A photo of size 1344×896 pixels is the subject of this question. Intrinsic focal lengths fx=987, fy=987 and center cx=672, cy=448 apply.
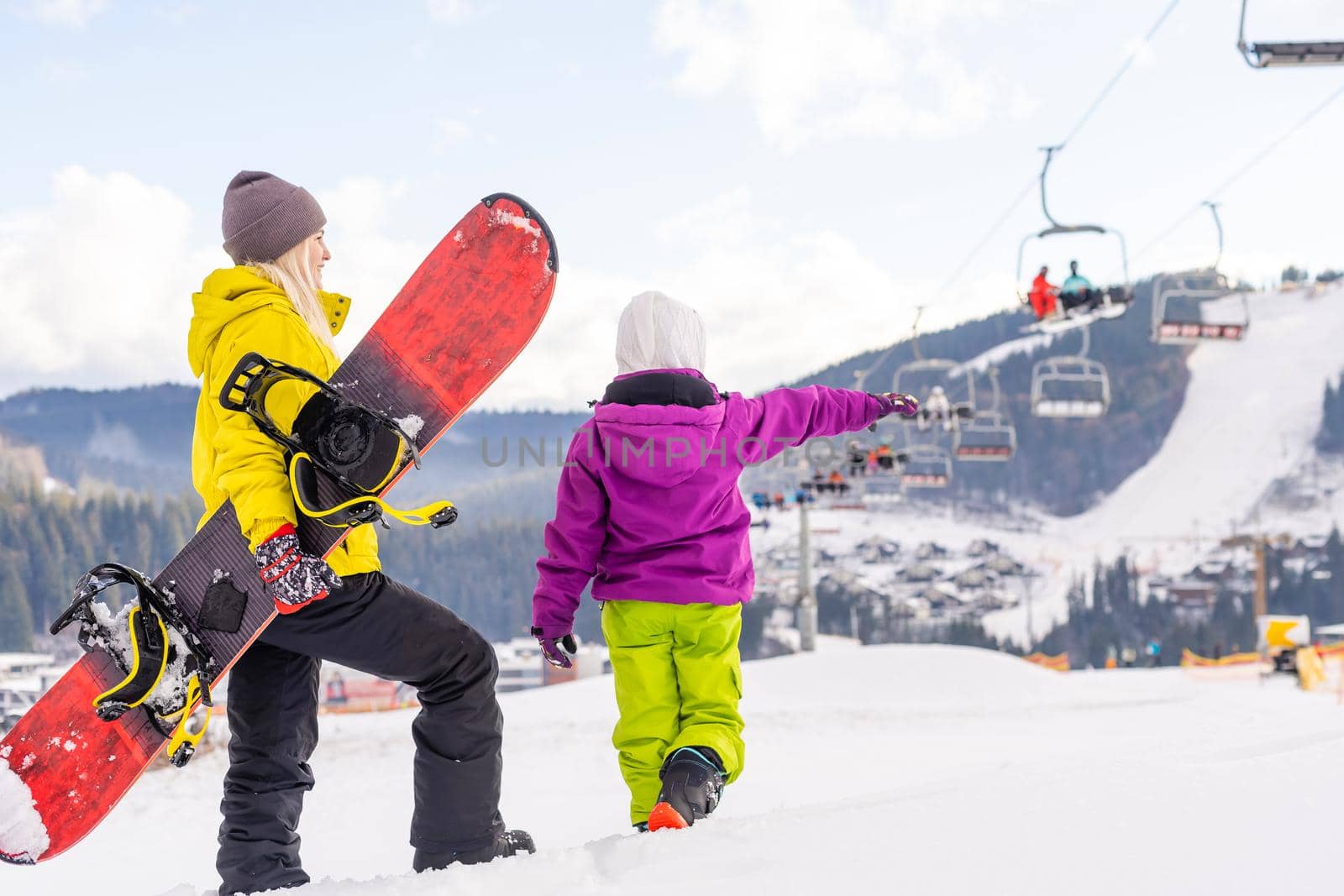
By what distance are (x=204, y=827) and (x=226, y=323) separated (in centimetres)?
346

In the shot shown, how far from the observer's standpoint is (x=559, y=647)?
2.70 m

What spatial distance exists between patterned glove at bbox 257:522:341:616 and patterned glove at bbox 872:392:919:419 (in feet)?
5.20

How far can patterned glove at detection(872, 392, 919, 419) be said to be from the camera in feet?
9.33

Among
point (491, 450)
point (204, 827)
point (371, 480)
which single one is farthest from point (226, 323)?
point (491, 450)

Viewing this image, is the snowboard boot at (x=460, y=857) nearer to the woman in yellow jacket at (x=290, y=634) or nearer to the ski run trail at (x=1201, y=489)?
the woman in yellow jacket at (x=290, y=634)

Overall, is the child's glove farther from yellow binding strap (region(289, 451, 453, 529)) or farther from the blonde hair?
the blonde hair

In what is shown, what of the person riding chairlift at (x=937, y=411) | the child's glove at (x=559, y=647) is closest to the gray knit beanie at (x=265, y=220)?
the child's glove at (x=559, y=647)

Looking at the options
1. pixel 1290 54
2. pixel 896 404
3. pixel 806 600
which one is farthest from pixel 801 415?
pixel 806 600

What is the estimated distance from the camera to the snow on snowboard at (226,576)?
7.21ft

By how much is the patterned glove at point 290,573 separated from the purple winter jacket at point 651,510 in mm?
738

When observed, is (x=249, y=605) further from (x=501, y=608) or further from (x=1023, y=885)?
(x=501, y=608)

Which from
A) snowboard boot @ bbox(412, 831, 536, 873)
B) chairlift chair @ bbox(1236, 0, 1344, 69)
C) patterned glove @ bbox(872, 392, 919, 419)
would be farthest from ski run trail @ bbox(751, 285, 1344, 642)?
snowboard boot @ bbox(412, 831, 536, 873)

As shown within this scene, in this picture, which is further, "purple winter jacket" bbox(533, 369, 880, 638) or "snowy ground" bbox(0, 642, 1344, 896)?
"purple winter jacket" bbox(533, 369, 880, 638)

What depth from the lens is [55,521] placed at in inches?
2331
